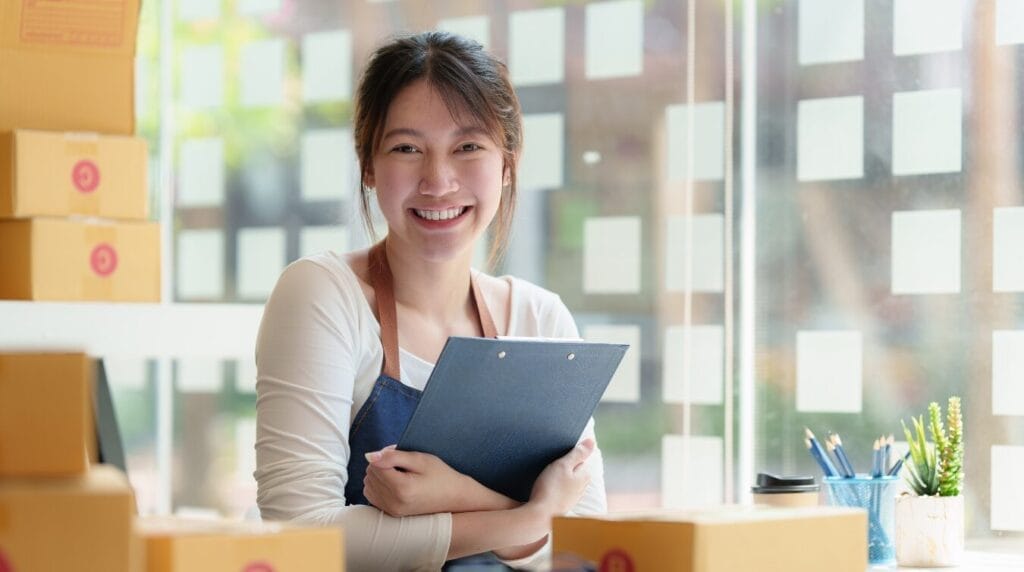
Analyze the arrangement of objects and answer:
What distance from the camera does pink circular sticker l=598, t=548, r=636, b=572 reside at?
1096 mm

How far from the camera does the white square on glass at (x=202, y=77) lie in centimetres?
412

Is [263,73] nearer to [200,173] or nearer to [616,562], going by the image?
[200,173]

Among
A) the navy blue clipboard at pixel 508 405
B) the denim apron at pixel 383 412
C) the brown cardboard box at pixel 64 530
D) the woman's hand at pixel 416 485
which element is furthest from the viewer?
the denim apron at pixel 383 412

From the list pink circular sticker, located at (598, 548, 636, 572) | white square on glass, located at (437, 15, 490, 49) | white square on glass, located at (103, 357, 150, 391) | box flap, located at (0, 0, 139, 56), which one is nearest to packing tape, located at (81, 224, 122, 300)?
box flap, located at (0, 0, 139, 56)

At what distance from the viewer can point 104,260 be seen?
8.59 feet

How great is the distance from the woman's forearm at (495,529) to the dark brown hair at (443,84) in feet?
1.88

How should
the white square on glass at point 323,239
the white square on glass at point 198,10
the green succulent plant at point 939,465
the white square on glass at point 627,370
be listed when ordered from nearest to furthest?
the green succulent plant at point 939,465 < the white square on glass at point 627,370 < the white square on glass at point 323,239 < the white square on glass at point 198,10

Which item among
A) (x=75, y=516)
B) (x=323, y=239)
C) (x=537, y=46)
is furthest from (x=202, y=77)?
(x=75, y=516)

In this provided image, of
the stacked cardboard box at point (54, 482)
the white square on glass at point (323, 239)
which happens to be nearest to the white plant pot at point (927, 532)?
the stacked cardboard box at point (54, 482)

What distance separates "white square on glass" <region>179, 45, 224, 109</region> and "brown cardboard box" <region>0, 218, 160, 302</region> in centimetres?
156

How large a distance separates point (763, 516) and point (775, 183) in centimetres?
198

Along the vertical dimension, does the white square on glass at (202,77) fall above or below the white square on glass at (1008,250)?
above

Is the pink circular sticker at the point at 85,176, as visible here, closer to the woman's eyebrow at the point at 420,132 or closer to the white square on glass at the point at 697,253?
the woman's eyebrow at the point at 420,132

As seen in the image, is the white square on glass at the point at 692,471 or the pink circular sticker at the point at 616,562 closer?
the pink circular sticker at the point at 616,562
